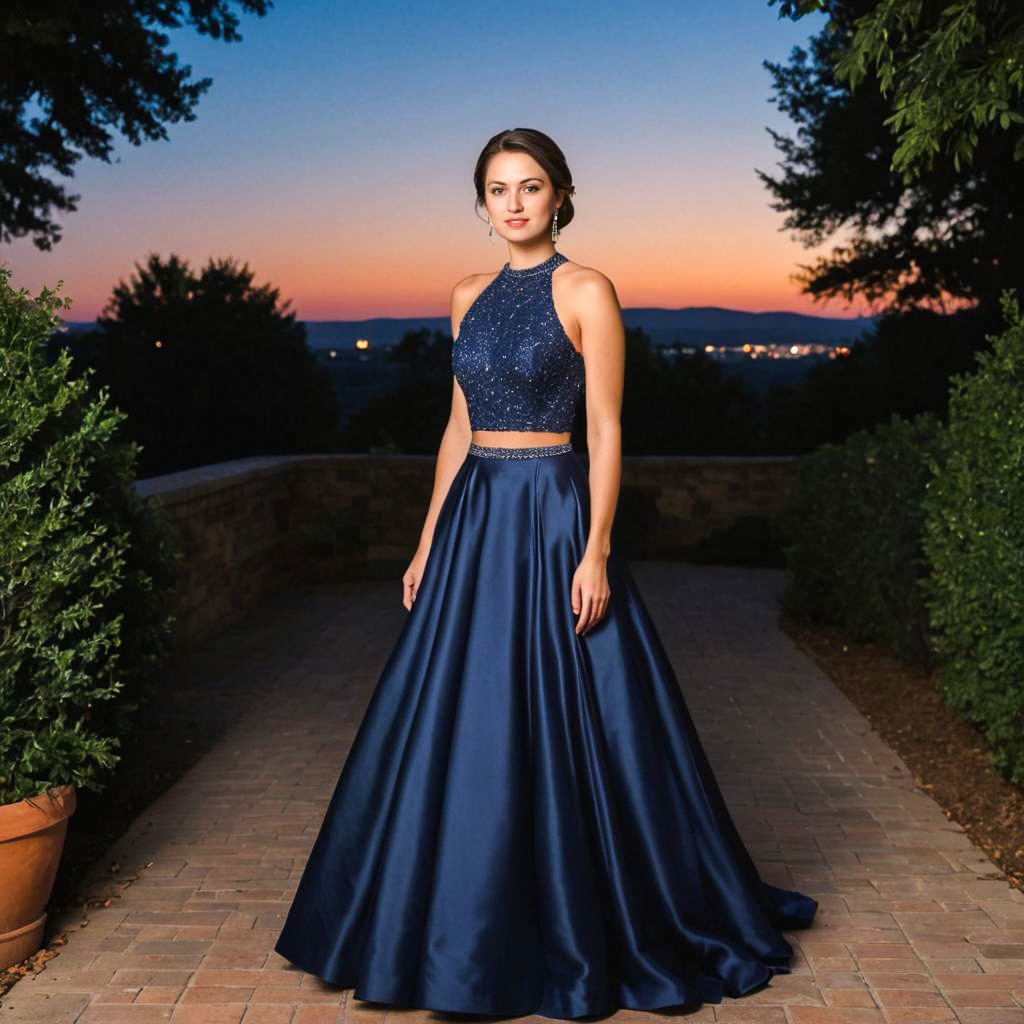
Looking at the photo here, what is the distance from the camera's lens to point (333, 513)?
1184 cm

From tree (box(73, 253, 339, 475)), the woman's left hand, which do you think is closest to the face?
the woman's left hand

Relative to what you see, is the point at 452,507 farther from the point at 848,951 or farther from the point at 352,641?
the point at 352,641

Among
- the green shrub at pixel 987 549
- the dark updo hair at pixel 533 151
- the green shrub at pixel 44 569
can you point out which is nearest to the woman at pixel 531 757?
the dark updo hair at pixel 533 151

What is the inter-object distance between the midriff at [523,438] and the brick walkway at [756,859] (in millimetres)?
1465

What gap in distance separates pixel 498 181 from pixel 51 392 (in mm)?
1586

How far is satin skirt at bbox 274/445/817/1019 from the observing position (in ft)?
10.5

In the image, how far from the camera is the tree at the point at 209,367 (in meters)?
26.2

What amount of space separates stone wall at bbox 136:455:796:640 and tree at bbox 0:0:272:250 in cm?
459

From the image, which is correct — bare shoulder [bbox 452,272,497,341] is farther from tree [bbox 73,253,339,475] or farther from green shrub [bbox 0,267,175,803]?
tree [bbox 73,253,339,475]

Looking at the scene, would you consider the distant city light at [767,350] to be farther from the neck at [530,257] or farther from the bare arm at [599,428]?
the bare arm at [599,428]

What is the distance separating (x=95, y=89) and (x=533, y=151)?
11.7 metres

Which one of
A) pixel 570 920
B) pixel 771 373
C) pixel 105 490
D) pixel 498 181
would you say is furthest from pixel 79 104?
pixel 771 373

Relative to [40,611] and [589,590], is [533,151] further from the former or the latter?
[40,611]

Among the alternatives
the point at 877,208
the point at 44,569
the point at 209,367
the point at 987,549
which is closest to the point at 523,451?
the point at 44,569
